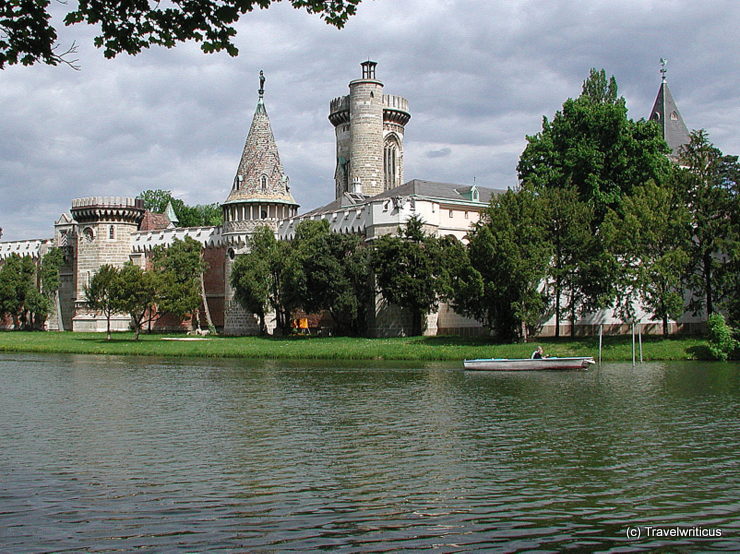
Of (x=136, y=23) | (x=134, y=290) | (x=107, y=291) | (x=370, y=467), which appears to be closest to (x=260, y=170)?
(x=134, y=290)

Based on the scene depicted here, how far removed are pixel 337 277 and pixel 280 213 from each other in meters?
13.3

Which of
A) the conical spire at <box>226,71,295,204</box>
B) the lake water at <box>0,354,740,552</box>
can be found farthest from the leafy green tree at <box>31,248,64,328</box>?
the lake water at <box>0,354,740,552</box>

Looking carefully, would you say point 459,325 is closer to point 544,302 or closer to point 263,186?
point 544,302

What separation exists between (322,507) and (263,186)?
4891 centimetres

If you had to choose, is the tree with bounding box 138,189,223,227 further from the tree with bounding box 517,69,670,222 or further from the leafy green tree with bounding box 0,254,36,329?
the tree with bounding box 517,69,670,222

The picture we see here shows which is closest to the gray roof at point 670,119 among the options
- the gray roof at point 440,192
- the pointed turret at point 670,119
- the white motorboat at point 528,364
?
the pointed turret at point 670,119

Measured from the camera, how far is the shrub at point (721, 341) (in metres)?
35.0

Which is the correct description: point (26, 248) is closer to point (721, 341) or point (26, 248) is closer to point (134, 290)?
point (134, 290)

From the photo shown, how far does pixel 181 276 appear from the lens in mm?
60188

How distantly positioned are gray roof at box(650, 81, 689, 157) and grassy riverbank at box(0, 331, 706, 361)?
108 ft

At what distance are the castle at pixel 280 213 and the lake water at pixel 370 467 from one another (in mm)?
23343

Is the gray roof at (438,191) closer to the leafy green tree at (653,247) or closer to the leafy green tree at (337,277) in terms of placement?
the leafy green tree at (337,277)

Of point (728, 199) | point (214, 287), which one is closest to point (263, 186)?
point (214, 287)

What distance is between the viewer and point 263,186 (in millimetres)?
58281
